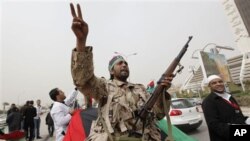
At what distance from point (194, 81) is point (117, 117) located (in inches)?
3958

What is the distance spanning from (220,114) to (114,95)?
1429 millimetres

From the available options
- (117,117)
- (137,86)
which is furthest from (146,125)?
(137,86)

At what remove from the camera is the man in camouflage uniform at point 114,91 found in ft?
6.55

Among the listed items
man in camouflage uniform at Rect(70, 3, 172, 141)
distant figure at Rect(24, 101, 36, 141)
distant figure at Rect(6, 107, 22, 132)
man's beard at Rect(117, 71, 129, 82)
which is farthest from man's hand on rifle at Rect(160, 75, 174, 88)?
distant figure at Rect(24, 101, 36, 141)

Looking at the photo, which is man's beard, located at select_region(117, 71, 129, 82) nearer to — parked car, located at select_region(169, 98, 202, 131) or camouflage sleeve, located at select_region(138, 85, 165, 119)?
camouflage sleeve, located at select_region(138, 85, 165, 119)

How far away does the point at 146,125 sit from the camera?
222 centimetres

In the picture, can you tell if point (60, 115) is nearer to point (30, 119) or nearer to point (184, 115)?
point (184, 115)

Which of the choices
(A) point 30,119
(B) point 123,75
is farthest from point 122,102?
(A) point 30,119

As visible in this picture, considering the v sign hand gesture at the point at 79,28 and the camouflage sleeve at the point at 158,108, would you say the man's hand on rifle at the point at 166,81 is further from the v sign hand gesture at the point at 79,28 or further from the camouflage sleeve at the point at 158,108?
the v sign hand gesture at the point at 79,28

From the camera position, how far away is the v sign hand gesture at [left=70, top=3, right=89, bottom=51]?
6.26 feet

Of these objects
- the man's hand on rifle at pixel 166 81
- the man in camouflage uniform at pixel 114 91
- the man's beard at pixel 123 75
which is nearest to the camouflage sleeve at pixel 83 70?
the man in camouflage uniform at pixel 114 91

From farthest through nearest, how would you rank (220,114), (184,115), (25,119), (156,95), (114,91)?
(25,119), (184,115), (220,114), (114,91), (156,95)

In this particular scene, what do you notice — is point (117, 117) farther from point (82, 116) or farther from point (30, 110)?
point (30, 110)

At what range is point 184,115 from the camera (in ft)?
33.6
